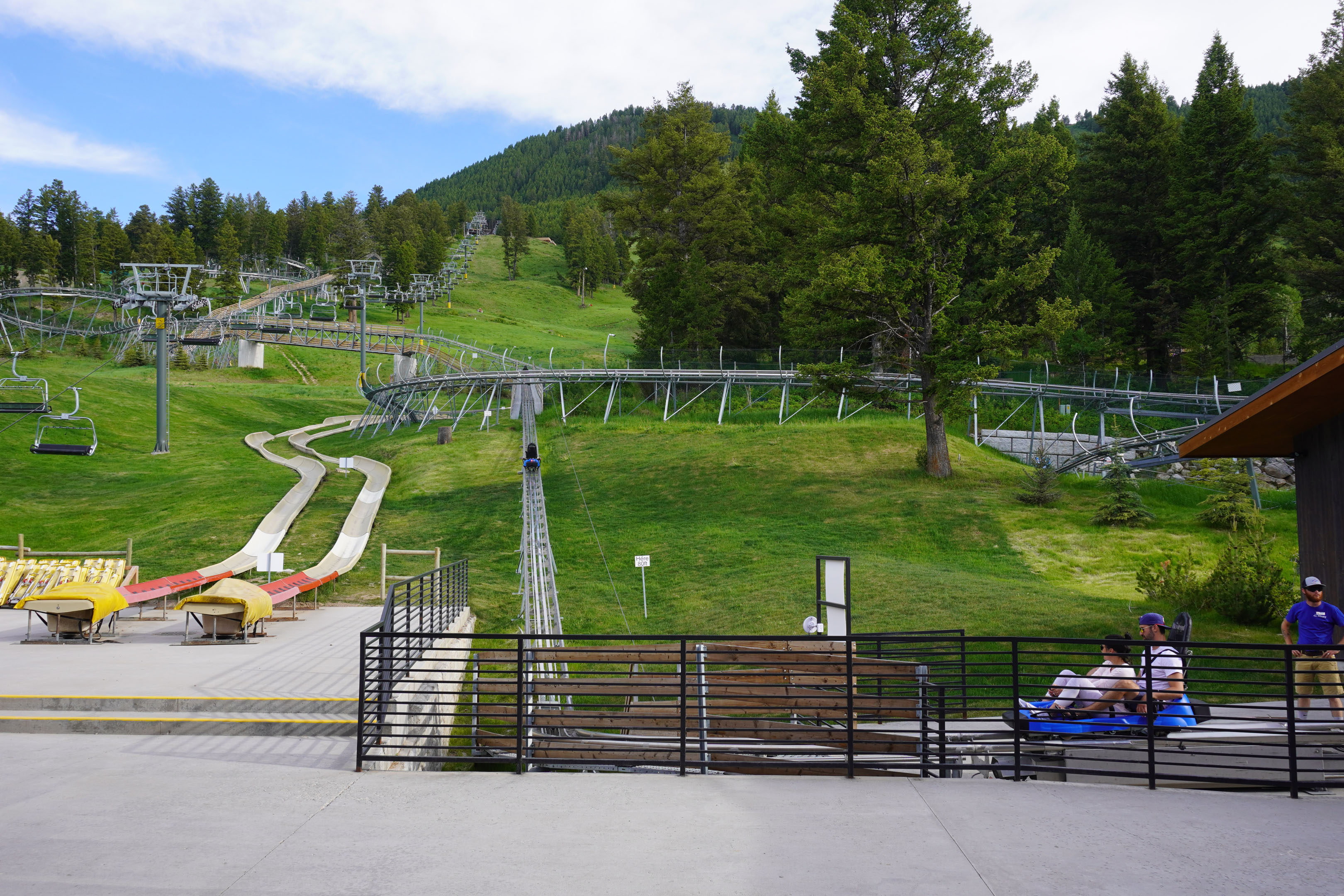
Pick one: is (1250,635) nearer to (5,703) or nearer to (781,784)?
(781,784)

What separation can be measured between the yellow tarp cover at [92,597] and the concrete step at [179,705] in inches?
188

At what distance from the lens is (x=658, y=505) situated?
31.3 metres

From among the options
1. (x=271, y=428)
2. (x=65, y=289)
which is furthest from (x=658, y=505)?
(x=65, y=289)

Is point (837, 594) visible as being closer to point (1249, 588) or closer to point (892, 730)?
point (892, 730)

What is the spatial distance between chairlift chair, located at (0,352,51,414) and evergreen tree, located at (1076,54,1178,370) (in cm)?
5749

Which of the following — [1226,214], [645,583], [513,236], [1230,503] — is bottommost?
[645,583]

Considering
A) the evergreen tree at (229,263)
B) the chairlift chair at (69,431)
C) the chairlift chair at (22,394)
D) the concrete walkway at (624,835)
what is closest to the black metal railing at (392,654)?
the concrete walkway at (624,835)

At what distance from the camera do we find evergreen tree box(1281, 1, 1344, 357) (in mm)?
40188

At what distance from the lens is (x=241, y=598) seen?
15.1 metres

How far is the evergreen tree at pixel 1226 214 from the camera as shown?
1941 inches

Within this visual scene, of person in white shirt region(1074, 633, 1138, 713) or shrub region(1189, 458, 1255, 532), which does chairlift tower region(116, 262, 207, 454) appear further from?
shrub region(1189, 458, 1255, 532)

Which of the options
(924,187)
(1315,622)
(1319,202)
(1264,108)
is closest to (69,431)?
(924,187)

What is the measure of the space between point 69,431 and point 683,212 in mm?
33970

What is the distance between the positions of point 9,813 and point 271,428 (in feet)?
172
